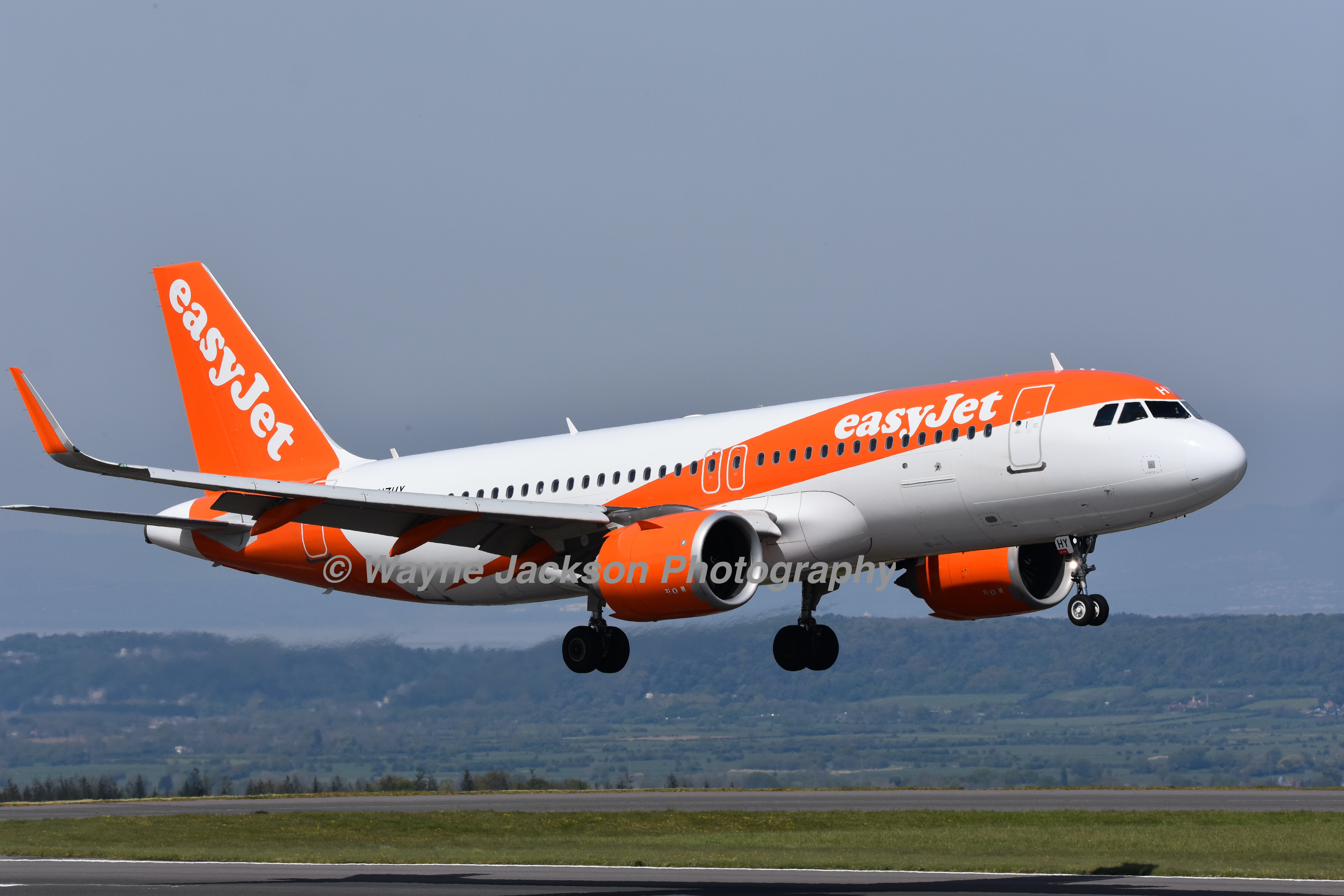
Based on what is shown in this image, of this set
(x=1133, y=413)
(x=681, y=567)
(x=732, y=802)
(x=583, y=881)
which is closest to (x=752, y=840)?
(x=583, y=881)

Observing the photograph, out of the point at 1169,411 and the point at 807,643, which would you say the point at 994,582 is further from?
the point at 1169,411

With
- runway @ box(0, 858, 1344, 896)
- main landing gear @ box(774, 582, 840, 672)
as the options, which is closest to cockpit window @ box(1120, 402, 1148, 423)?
main landing gear @ box(774, 582, 840, 672)

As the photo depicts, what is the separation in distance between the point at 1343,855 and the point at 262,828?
3559cm

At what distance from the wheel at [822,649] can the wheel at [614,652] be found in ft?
14.4

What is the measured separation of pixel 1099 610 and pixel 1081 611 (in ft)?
1.17

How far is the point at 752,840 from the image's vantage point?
55156mm

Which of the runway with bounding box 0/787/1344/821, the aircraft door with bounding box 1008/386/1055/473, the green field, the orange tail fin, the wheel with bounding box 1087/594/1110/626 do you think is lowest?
the green field

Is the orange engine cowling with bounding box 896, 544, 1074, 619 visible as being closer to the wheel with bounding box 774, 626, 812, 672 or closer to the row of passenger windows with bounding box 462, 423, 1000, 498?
the wheel with bounding box 774, 626, 812, 672

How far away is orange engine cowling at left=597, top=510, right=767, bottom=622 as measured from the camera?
31109 millimetres

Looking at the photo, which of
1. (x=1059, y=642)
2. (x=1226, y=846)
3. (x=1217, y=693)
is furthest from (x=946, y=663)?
(x=1226, y=846)

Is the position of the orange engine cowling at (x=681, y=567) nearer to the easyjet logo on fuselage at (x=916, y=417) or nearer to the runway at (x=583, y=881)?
the easyjet logo on fuselage at (x=916, y=417)

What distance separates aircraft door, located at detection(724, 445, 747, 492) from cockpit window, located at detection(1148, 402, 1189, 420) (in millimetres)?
8234

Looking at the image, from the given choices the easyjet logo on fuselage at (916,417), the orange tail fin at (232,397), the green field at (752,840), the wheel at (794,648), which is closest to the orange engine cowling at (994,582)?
the wheel at (794,648)

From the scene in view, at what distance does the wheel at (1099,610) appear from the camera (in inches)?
1166
